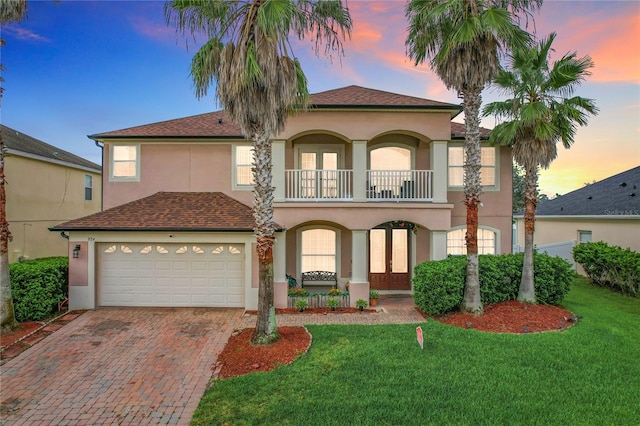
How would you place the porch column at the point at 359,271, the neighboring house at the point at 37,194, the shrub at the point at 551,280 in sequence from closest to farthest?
the shrub at the point at 551,280
the porch column at the point at 359,271
the neighboring house at the point at 37,194

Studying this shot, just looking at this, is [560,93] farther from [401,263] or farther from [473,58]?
[401,263]

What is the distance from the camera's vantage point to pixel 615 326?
8297mm

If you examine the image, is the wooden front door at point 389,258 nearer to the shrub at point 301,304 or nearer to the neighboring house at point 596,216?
the shrub at point 301,304

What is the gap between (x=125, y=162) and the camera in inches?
492

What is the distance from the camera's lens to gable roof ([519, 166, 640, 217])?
14500 millimetres

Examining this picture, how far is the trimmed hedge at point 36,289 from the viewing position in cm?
877

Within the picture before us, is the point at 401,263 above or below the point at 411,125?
Result: below

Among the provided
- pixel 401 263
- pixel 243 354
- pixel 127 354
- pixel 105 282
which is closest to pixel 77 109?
pixel 105 282

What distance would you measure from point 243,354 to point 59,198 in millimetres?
16649

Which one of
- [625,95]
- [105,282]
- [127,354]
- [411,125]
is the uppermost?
[625,95]

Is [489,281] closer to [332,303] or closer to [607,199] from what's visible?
[332,303]

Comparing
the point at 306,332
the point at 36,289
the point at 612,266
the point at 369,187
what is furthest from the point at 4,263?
the point at 612,266

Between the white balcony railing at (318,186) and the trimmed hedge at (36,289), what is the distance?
825 cm

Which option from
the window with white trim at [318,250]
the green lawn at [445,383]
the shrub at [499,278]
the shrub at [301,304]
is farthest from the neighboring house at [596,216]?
the shrub at [301,304]
